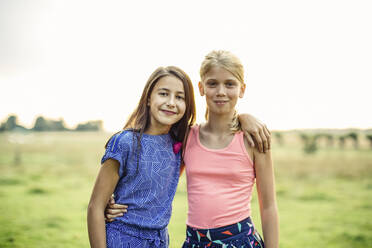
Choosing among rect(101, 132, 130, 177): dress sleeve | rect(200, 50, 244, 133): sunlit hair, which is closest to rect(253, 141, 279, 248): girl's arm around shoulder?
rect(200, 50, 244, 133): sunlit hair

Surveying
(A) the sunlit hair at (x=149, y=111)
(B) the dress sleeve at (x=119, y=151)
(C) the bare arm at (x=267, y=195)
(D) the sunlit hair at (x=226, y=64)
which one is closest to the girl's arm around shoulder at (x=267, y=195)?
(C) the bare arm at (x=267, y=195)

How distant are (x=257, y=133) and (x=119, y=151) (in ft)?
2.97

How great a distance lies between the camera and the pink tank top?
6.37 ft

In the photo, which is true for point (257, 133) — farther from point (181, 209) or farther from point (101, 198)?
point (181, 209)

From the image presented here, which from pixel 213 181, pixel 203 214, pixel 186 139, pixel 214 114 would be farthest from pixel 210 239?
pixel 214 114

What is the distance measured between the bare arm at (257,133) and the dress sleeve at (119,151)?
811mm

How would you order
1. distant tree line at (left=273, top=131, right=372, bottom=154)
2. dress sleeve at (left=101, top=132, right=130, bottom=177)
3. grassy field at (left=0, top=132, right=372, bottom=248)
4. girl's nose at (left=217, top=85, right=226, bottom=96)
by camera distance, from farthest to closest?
distant tree line at (left=273, top=131, right=372, bottom=154) < grassy field at (left=0, top=132, right=372, bottom=248) < girl's nose at (left=217, top=85, right=226, bottom=96) < dress sleeve at (left=101, top=132, right=130, bottom=177)

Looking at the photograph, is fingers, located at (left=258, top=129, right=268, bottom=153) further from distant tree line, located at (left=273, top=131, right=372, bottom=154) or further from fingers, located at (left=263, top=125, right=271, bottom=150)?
distant tree line, located at (left=273, top=131, right=372, bottom=154)

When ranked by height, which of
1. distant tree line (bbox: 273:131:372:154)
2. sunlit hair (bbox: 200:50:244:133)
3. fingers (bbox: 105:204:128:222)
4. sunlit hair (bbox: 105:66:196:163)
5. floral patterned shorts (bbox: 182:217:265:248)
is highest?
sunlit hair (bbox: 200:50:244:133)

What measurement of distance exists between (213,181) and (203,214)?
0.23 metres

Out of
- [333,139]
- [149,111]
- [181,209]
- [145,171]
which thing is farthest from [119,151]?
[333,139]

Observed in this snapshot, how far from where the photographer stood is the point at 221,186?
1.98 m

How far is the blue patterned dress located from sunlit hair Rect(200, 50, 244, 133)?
0.62 m

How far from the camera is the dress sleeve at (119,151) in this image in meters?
1.87
